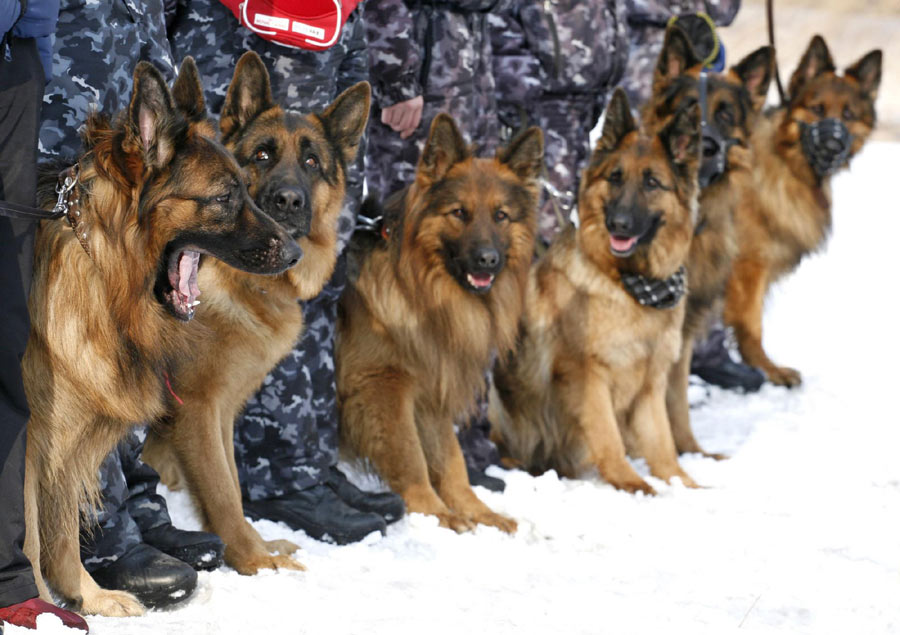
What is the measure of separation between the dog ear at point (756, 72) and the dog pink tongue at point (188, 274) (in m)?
3.97

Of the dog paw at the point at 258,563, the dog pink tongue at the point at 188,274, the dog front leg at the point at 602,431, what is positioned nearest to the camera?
the dog pink tongue at the point at 188,274

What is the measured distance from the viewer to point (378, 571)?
3348mm

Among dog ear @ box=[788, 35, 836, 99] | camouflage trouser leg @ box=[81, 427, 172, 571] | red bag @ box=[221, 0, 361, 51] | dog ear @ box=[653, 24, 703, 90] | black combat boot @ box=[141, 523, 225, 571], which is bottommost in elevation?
black combat boot @ box=[141, 523, 225, 571]

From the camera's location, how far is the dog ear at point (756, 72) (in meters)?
5.77

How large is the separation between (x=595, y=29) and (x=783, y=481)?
2344 millimetres

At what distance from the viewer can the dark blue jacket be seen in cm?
224

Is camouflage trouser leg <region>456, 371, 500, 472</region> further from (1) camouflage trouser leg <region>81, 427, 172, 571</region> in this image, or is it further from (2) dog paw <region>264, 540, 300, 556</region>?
(1) camouflage trouser leg <region>81, 427, 172, 571</region>

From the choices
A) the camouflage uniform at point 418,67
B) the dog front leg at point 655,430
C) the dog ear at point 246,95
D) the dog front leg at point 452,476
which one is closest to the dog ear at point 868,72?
the dog front leg at point 655,430

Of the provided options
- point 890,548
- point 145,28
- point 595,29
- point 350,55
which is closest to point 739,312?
point 595,29

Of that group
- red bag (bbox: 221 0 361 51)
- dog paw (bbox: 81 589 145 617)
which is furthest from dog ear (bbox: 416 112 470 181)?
dog paw (bbox: 81 589 145 617)

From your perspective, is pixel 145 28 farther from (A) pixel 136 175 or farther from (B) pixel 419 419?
(B) pixel 419 419

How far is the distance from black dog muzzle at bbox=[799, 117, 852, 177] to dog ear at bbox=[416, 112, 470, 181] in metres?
3.21

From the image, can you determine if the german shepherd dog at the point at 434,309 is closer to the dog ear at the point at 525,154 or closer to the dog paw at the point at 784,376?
the dog ear at the point at 525,154

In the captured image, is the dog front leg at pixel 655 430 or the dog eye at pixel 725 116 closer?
the dog front leg at pixel 655 430
